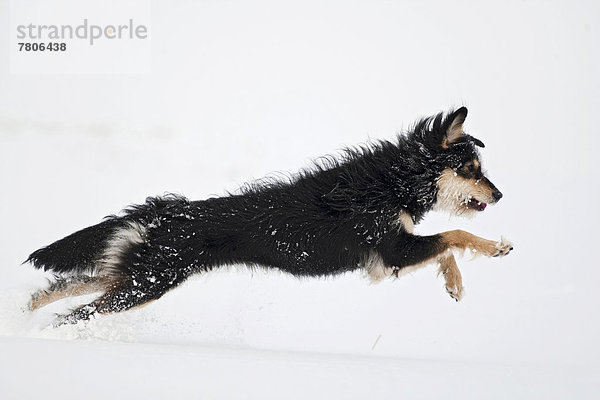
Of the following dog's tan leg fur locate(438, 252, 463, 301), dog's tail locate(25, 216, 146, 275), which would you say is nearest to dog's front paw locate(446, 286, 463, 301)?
dog's tan leg fur locate(438, 252, 463, 301)

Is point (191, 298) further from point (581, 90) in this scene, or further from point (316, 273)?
point (581, 90)

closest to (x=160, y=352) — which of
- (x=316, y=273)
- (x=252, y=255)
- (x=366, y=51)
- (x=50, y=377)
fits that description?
(x=50, y=377)

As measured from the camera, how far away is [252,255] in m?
5.11

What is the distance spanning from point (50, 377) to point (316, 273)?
2504mm

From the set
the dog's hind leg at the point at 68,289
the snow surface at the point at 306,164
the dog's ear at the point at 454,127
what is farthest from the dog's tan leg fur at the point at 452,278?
the dog's hind leg at the point at 68,289

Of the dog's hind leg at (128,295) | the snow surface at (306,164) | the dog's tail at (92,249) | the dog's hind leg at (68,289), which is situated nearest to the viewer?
the snow surface at (306,164)

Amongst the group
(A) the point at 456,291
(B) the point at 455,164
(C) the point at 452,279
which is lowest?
(A) the point at 456,291

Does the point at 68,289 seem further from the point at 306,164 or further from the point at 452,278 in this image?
the point at 306,164

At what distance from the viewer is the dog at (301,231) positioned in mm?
5020

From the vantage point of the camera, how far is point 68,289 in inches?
205

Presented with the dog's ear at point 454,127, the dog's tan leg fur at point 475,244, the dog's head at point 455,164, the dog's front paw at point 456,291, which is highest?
the dog's ear at point 454,127

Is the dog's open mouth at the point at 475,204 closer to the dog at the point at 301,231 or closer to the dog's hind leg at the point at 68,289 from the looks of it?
the dog at the point at 301,231

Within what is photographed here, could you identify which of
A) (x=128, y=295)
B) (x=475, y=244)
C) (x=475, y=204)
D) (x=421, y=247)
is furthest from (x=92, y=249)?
(x=475, y=204)

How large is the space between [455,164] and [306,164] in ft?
12.7
